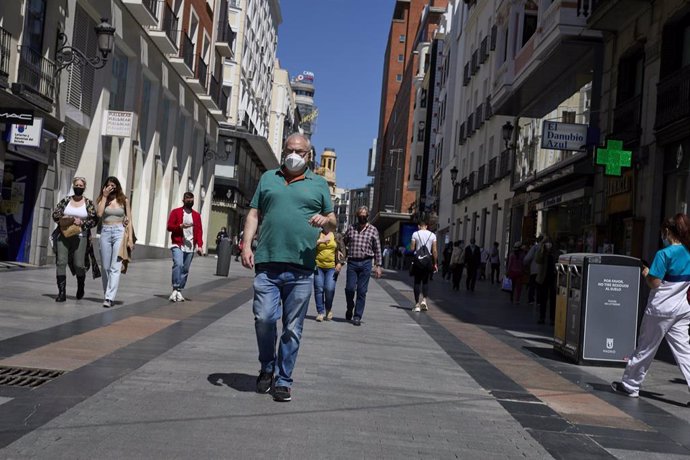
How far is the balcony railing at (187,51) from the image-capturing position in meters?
32.7

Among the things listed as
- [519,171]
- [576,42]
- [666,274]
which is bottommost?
[666,274]

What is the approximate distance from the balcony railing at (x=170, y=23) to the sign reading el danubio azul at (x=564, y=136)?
1330 centimetres

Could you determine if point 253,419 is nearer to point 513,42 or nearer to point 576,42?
point 576,42

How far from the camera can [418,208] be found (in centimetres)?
7044

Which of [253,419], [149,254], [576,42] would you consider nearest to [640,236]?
[576,42]

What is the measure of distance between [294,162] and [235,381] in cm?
174

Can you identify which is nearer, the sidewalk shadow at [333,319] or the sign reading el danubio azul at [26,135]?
the sidewalk shadow at [333,319]

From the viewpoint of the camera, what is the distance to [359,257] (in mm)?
13352

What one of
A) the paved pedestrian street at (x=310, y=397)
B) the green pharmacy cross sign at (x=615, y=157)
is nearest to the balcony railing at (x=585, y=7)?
the green pharmacy cross sign at (x=615, y=157)

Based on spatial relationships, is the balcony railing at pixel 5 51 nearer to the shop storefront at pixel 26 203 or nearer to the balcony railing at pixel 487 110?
the shop storefront at pixel 26 203

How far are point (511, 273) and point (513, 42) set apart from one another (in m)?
11.5

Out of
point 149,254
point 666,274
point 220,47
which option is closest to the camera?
point 666,274

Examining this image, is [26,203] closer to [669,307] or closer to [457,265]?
[457,265]

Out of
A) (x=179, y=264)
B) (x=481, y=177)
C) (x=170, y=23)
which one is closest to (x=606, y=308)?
(x=179, y=264)
